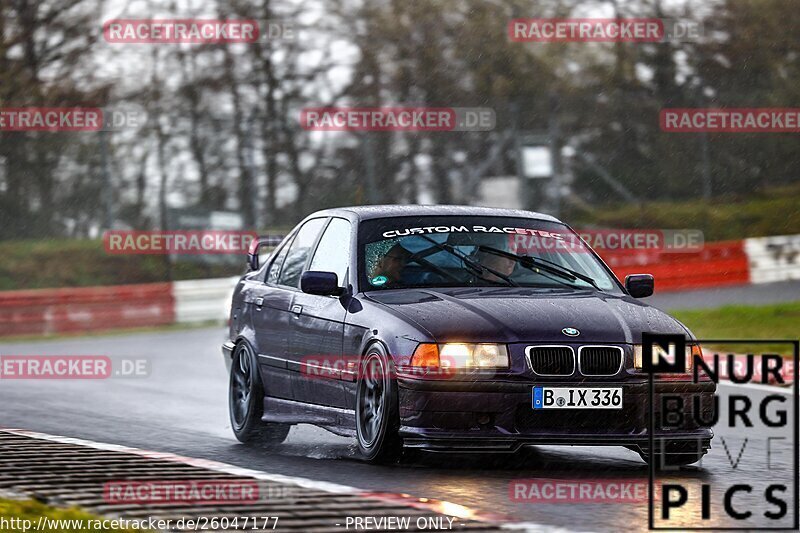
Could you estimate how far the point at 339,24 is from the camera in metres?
38.8

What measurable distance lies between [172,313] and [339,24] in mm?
12993

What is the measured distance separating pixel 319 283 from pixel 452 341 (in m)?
1.25

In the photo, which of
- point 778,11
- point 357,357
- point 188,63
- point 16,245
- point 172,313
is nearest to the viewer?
point 357,357

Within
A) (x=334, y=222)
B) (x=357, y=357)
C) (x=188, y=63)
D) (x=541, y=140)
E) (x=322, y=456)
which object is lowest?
(x=322, y=456)

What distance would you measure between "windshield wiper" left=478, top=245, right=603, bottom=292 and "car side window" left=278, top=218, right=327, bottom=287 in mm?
1387

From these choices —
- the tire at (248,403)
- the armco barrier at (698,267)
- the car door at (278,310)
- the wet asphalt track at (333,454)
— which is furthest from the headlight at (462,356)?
the armco barrier at (698,267)

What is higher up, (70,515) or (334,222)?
(334,222)

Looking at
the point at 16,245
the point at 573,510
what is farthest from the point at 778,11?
the point at 573,510

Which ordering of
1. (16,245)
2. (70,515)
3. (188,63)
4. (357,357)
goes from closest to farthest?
(70,515)
(357,357)
(16,245)
(188,63)

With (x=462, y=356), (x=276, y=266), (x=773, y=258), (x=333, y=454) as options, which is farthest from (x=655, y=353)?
(x=773, y=258)

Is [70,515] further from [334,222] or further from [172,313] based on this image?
[172,313]

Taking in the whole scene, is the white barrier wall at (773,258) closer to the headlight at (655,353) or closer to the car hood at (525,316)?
the car hood at (525,316)

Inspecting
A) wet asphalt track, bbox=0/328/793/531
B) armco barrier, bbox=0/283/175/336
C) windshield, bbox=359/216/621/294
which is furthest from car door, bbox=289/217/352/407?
armco barrier, bbox=0/283/175/336

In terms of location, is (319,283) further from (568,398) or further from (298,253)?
(568,398)
